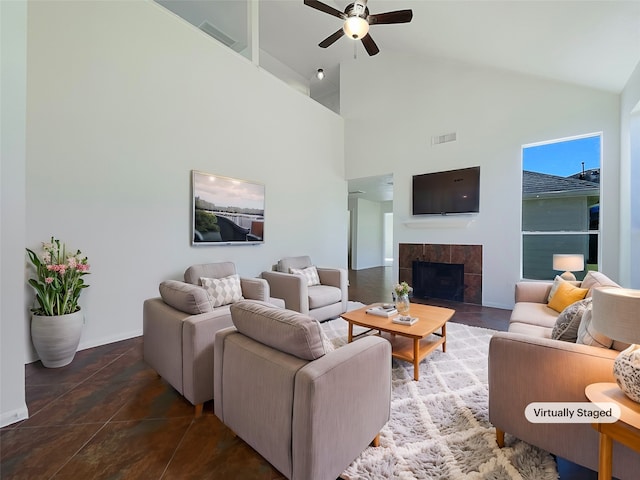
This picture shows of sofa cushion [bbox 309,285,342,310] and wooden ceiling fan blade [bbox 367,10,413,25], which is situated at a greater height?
wooden ceiling fan blade [bbox 367,10,413,25]

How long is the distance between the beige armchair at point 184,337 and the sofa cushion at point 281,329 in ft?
1.44

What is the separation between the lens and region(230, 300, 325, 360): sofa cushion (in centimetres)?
126

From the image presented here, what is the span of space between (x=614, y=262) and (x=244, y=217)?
512 cm

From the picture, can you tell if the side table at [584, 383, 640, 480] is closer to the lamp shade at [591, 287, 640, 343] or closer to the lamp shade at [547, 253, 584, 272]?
the lamp shade at [591, 287, 640, 343]

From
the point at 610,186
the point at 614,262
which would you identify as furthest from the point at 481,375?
the point at 610,186

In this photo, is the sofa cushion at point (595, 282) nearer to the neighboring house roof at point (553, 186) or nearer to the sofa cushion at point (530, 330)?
the sofa cushion at point (530, 330)

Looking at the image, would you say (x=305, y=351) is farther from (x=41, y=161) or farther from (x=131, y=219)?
(x=41, y=161)

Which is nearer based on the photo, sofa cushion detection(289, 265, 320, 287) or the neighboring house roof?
the neighboring house roof

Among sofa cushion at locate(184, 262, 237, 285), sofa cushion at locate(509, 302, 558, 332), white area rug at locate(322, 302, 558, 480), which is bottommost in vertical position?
white area rug at locate(322, 302, 558, 480)

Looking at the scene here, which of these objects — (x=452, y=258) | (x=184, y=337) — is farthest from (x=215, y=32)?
(x=452, y=258)

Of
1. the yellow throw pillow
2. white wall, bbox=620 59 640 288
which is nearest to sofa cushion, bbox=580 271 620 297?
the yellow throw pillow

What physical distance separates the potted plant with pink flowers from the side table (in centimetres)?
355

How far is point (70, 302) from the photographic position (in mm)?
2539

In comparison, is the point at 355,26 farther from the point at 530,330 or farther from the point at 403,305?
the point at 530,330
